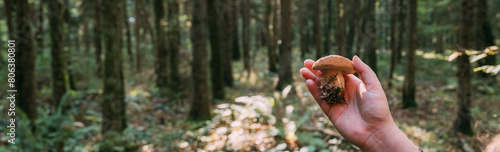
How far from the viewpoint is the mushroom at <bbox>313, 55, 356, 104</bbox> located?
8.45ft

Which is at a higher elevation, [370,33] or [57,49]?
[370,33]

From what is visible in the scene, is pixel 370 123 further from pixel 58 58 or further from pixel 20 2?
pixel 58 58

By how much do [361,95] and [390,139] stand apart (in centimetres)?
40

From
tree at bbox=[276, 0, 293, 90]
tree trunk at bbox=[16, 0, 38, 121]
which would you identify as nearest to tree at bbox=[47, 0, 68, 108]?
tree trunk at bbox=[16, 0, 38, 121]

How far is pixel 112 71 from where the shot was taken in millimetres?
6926

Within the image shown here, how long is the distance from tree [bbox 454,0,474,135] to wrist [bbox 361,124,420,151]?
5802 mm

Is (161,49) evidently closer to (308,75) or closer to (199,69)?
(199,69)

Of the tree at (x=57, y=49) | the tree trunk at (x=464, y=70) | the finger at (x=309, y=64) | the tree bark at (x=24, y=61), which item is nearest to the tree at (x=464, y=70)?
the tree trunk at (x=464, y=70)

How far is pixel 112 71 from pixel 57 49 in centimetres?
377

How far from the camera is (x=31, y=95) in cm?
710

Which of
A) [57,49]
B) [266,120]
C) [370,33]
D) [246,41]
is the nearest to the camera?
[266,120]

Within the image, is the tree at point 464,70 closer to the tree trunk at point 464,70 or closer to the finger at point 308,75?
the tree trunk at point 464,70

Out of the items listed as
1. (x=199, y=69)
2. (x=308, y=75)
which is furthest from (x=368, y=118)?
(x=199, y=69)

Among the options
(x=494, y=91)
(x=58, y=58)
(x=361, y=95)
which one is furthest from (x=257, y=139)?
(x=494, y=91)
